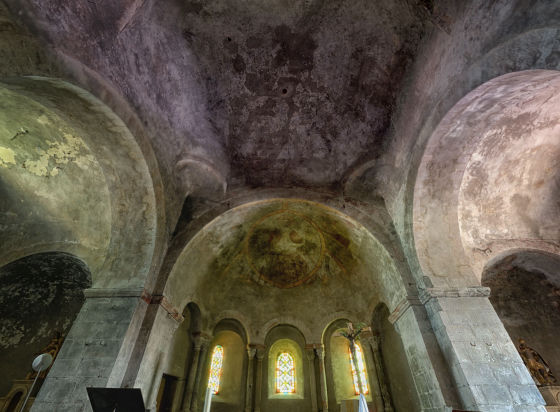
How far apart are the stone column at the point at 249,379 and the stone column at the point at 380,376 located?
3.78 m

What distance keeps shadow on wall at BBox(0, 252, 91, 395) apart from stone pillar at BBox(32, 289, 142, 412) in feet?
9.19

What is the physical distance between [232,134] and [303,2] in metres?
3.85

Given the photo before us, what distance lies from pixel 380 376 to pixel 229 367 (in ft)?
16.9

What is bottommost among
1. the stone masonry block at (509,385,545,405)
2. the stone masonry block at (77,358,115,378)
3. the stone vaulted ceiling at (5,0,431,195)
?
the stone masonry block at (509,385,545,405)

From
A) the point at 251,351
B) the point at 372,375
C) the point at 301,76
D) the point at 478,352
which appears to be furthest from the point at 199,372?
the point at 301,76

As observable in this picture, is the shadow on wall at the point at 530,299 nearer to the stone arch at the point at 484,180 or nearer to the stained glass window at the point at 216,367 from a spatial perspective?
the stone arch at the point at 484,180

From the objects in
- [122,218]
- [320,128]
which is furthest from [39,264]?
[320,128]

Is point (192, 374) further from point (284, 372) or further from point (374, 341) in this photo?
point (374, 341)

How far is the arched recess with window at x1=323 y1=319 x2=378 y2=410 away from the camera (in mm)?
8742

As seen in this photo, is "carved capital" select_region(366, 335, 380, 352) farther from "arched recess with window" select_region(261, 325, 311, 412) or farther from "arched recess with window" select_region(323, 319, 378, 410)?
"arched recess with window" select_region(261, 325, 311, 412)

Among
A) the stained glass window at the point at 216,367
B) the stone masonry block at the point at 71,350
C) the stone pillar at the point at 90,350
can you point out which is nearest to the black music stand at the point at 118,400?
the stone pillar at the point at 90,350

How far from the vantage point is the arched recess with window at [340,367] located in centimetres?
874

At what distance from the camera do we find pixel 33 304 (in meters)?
8.75

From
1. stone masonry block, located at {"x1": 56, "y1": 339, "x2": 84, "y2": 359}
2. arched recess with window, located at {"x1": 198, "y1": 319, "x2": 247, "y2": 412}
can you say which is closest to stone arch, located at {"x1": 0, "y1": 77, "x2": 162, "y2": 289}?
stone masonry block, located at {"x1": 56, "y1": 339, "x2": 84, "y2": 359}
